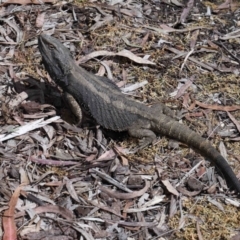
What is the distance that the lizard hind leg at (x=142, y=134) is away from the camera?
20.4 feet

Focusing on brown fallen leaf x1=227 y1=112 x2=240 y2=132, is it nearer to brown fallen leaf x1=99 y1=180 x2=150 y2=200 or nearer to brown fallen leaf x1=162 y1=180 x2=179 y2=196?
brown fallen leaf x1=162 y1=180 x2=179 y2=196

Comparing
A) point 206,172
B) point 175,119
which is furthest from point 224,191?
point 175,119

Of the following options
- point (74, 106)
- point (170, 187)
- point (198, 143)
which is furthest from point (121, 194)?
point (74, 106)

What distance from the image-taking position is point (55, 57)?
20.8 ft

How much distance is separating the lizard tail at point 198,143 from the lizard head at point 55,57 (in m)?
1.25

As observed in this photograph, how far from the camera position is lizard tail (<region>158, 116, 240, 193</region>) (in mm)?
5867

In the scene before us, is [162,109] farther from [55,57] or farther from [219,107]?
[55,57]

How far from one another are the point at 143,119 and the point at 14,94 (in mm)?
1551

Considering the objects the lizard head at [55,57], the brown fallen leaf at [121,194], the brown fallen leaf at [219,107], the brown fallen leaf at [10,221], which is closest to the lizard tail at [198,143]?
the brown fallen leaf at [219,107]

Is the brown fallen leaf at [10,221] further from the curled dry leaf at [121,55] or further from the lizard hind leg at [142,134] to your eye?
the curled dry leaf at [121,55]

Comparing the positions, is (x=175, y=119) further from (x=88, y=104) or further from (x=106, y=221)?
(x=106, y=221)

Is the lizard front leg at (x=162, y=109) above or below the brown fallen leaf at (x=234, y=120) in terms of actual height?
above

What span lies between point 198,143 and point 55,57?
1908 millimetres

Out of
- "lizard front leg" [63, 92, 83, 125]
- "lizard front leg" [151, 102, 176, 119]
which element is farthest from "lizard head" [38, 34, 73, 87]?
"lizard front leg" [151, 102, 176, 119]
